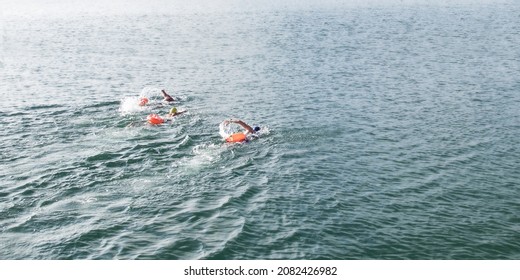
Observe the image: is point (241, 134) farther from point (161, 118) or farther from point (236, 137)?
point (161, 118)

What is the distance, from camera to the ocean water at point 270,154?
2450 cm

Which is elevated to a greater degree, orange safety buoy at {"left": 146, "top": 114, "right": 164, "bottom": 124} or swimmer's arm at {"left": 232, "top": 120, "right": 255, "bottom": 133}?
swimmer's arm at {"left": 232, "top": 120, "right": 255, "bottom": 133}

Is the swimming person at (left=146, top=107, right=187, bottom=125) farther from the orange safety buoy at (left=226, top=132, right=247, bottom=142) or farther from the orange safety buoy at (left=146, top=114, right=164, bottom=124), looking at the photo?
the orange safety buoy at (left=226, top=132, right=247, bottom=142)

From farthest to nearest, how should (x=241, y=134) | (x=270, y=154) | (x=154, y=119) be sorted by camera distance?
1. (x=154, y=119)
2. (x=241, y=134)
3. (x=270, y=154)

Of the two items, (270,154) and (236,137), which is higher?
(236,137)

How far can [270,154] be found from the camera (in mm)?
34969

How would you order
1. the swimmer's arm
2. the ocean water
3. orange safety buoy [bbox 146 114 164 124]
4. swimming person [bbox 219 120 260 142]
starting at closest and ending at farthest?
the ocean water, the swimmer's arm, swimming person [bbox 219 120 260 142], orange safety buoy [bbox 146 114 164 124]

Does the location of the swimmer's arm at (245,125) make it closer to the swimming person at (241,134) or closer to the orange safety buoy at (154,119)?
the swimming person at (241,134)

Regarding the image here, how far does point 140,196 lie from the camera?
93.0 ft

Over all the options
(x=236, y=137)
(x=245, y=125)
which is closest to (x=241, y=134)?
(x=236, y=137)

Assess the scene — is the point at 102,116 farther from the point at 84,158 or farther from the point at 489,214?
the point at 489,214

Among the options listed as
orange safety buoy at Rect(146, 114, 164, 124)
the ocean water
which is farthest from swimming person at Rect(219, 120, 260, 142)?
orange safety buoy at Rect(146, 114, 164, 124)

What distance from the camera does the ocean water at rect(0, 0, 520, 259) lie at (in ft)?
80.4
